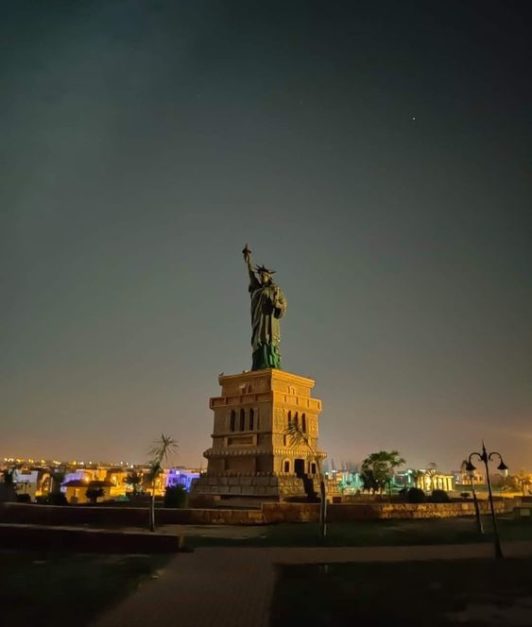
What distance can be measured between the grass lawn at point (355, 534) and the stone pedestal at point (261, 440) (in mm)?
10483

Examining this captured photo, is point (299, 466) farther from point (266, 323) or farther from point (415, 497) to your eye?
point (266, 323)

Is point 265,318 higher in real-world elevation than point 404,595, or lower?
higher

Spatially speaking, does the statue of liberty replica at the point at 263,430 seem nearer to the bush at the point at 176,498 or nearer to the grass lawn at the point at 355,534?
the bush at the point at 176,498

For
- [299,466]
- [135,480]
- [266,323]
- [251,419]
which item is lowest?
[135,480]

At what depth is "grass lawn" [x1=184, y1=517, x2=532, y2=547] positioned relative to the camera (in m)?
19.2

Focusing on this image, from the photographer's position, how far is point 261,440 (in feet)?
129

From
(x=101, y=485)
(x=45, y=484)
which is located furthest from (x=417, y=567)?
(x=45, y=484)

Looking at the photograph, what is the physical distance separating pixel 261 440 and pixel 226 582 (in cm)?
2753

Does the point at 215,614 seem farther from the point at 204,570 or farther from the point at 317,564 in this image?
the point at 317,564

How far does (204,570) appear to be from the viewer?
13328mm

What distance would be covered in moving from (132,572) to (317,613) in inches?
237

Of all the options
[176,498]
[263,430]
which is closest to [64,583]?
[176,498]

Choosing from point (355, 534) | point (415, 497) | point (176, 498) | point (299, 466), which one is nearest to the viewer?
point (355, 534)

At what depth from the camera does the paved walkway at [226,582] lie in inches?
358
